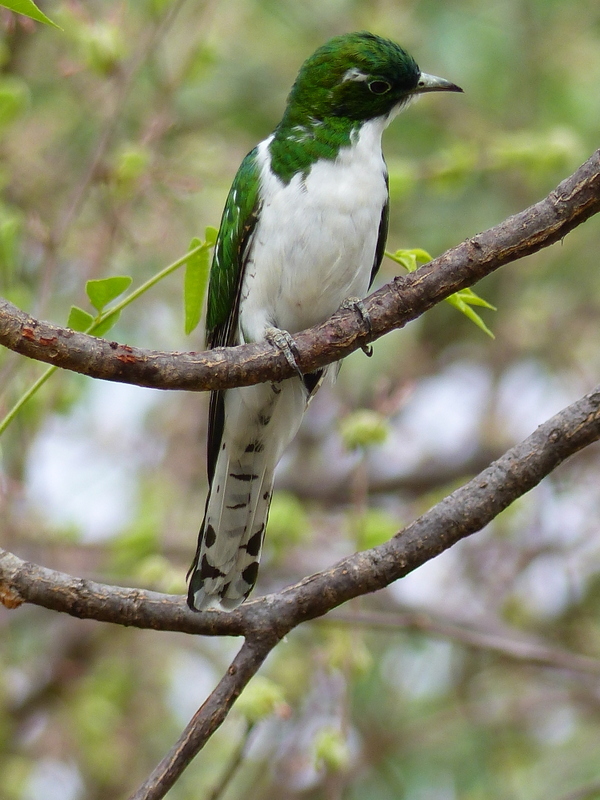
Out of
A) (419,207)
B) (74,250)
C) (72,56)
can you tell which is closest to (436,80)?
(74,250)

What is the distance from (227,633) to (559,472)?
378cm

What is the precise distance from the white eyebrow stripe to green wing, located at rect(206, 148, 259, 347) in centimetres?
44

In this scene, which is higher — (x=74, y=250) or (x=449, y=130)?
(x=449, y=130)

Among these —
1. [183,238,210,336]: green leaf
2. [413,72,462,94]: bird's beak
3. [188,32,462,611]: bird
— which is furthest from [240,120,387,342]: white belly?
[183,238,210,336]: green leaf

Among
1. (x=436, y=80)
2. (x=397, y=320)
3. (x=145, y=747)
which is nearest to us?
(x=397, y=320)

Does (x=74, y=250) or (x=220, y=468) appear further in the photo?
(x=74, y=250)

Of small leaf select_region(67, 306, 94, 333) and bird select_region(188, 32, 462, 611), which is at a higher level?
bird select_region(188, 32, 462, 611)

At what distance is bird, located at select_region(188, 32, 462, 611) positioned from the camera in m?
3.50

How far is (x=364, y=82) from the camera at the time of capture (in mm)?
3721

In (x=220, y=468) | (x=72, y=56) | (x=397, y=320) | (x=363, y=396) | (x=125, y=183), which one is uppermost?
(x=72, y=56)

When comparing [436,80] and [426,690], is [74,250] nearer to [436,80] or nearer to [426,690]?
[436,80]

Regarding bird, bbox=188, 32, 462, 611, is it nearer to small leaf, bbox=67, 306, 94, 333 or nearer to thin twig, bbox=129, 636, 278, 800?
thin twig, bbox=129, 636, 278, 800

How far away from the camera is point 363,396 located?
21.8 feet

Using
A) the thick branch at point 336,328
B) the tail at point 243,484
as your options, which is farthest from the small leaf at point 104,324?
the tail at point 243,484
